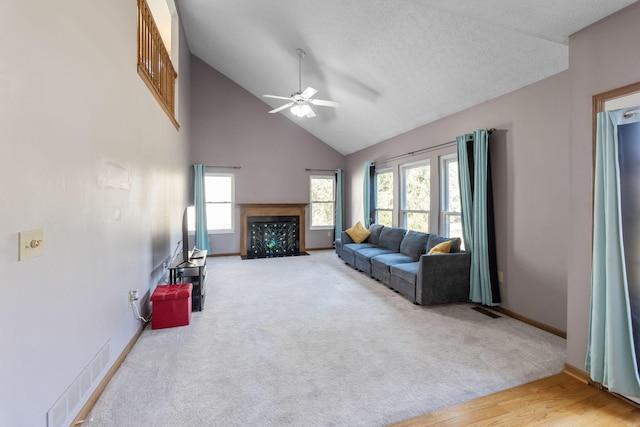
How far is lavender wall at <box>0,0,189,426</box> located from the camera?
48.0 inches

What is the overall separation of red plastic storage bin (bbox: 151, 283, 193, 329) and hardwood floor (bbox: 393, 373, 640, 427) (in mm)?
2335

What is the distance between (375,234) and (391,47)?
354cm

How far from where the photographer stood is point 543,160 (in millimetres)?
3070

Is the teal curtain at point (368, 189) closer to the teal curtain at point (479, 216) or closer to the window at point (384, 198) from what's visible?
the window at point (384, 198)

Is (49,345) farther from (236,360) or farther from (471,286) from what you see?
(471,286)

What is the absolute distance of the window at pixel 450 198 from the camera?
175 inches

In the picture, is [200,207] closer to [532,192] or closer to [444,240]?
[444,240]

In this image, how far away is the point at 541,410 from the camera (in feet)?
6.05

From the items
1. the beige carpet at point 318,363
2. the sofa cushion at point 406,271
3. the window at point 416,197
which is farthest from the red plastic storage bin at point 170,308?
the window at point 416,197

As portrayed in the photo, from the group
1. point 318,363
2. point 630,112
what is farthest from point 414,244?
point 630,112

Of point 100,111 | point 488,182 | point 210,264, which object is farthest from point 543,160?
point 210,264

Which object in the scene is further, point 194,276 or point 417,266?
point 417,266

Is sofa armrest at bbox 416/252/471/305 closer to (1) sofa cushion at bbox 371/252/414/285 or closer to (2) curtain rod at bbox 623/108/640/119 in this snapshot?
(1) sofa cushion at bbox 371/252/414/285

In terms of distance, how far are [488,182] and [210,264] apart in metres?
5.20
